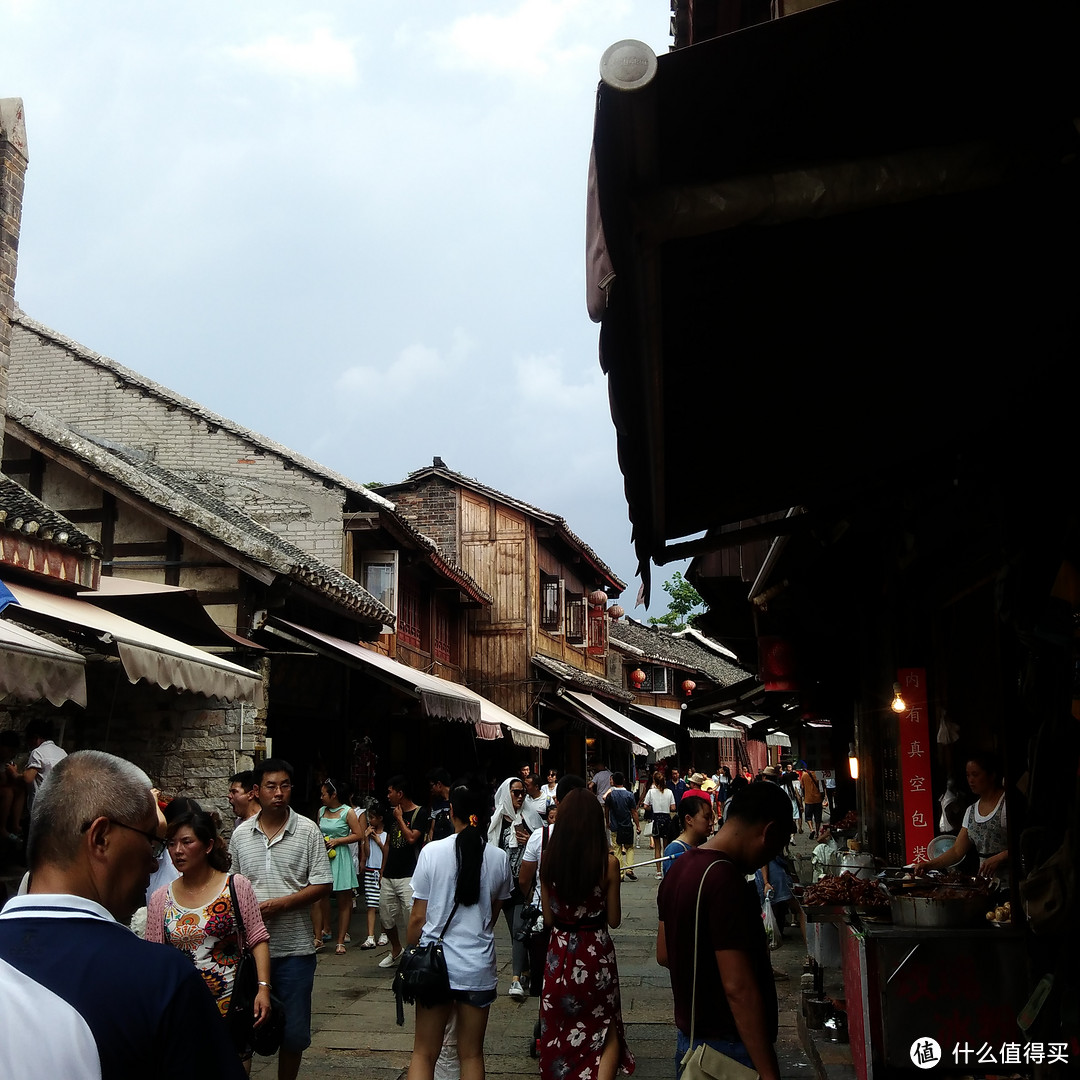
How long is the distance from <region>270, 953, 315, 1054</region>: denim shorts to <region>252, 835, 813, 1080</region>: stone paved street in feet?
5.38

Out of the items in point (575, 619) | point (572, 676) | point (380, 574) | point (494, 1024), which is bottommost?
point (494, 1024)

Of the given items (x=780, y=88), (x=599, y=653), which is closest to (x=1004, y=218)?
(x=780, y=88)

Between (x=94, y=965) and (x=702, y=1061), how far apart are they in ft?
7.83

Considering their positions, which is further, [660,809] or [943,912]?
[660,809]

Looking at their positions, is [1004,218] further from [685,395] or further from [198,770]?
[198,770]

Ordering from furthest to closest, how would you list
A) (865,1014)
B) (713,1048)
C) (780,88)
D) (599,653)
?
1. (599,653)
2. (865,1014)
3. (713,1048)
4. (780,88)

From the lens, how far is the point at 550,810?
10703 millimetres

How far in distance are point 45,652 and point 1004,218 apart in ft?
18.8

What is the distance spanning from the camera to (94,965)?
1.84 m

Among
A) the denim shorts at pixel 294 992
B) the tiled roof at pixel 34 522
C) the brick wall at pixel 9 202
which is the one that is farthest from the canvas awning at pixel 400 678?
the denim shorts at pixel 294 992

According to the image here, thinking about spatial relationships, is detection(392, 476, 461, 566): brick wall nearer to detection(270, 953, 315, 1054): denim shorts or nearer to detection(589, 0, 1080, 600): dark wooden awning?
detection(270, 953, 315, 1054): denim shorts

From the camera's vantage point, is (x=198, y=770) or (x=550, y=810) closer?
(x=550, y=810)

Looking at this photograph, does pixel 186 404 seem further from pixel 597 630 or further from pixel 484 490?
pixel 597 630

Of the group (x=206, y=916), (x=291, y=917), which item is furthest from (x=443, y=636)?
(x=206, y=916)
